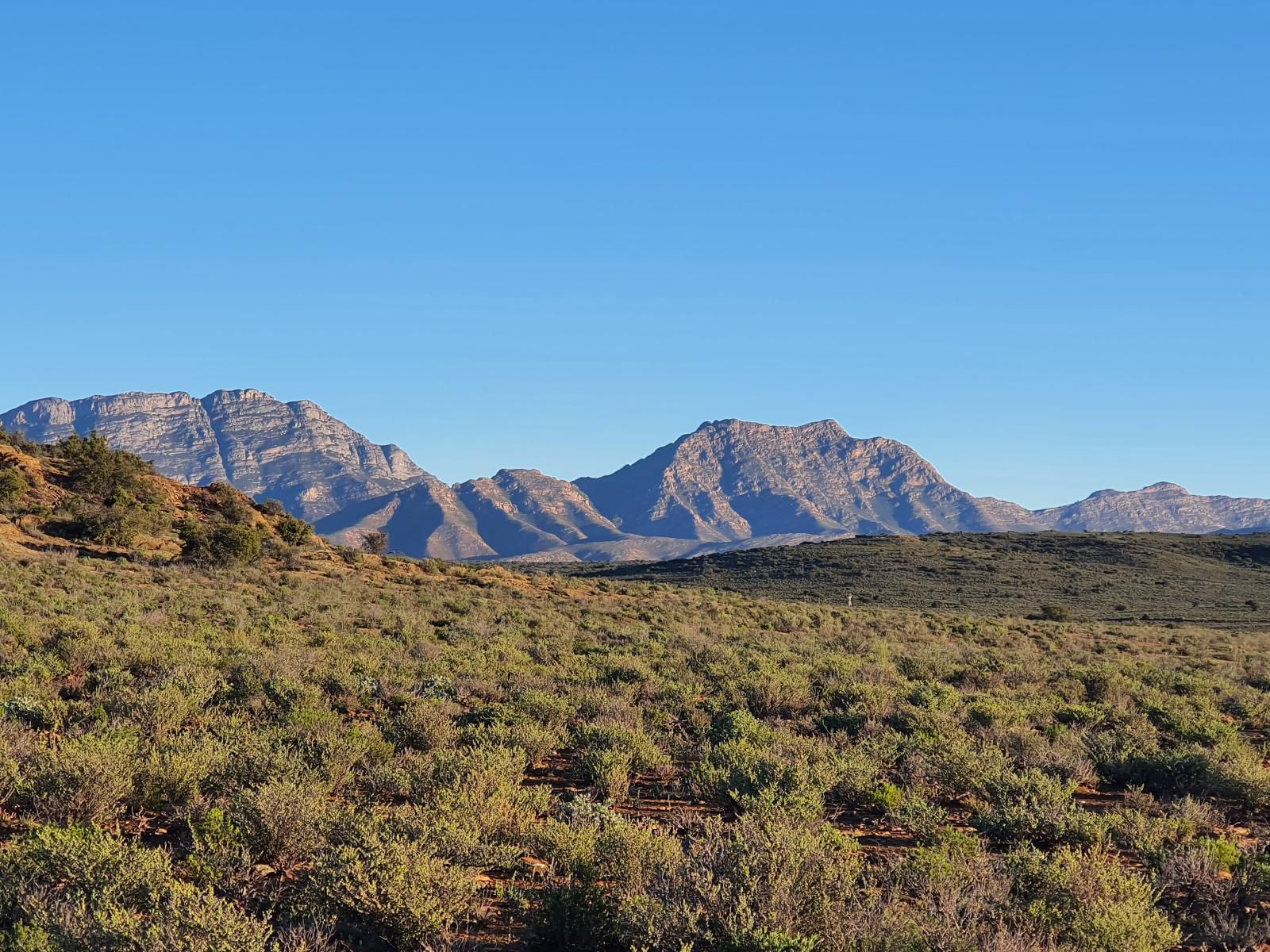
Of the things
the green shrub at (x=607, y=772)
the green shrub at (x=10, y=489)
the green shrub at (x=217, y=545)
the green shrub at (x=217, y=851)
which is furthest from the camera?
the green shrub at (x=10, y=489)

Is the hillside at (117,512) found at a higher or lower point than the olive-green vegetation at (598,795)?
higher

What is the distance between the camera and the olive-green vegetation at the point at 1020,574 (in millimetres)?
57844

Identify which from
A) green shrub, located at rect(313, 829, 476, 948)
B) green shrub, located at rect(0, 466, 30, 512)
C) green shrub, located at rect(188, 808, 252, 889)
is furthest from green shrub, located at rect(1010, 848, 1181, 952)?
green shrub, located at rect(0, 466, 30, 512)

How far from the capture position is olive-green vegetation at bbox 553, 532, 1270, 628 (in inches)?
2277

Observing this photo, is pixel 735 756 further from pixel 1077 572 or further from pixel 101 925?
pixel 1077 572

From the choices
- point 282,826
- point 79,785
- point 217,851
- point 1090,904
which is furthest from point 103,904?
point 1090,904

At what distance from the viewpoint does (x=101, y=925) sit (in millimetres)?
4348

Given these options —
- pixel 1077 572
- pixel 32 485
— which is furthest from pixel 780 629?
pixel 1077 572

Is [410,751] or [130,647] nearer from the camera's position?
[410,751]

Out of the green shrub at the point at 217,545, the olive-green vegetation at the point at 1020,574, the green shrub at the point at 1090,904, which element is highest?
the green shrub at the point at 217,545

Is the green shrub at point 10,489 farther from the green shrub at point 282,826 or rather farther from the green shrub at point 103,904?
the green shrub at point 282,826

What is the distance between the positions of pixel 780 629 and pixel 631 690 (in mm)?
17889

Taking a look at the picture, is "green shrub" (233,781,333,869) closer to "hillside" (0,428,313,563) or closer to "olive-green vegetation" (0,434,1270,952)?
"olive-green vegetation" (0,434,1270,952)

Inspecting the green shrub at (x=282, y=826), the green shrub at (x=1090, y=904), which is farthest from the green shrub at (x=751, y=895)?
the green shrub at (x=282, y=826)
